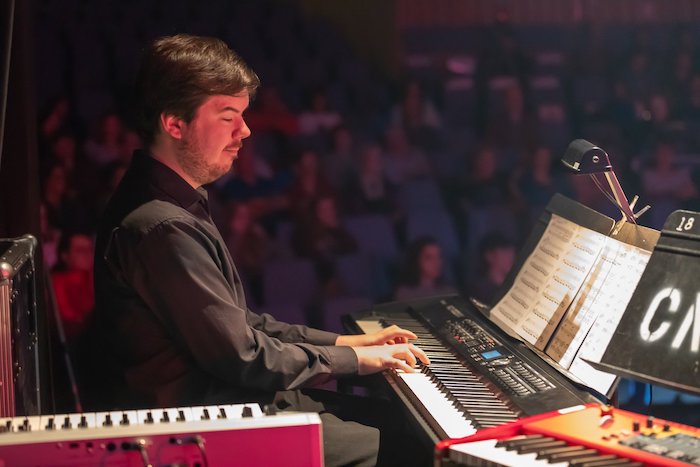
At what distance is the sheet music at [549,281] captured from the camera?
2.56m

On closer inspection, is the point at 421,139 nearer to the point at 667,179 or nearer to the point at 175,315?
the point at 667,179

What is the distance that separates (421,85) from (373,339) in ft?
8.29

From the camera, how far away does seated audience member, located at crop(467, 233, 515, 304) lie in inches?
198

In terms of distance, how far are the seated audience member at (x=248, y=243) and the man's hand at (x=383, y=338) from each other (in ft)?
6.81

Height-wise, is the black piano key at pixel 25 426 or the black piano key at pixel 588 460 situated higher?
the black piano key at pixel 588 460

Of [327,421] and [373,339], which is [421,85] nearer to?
[373,339]

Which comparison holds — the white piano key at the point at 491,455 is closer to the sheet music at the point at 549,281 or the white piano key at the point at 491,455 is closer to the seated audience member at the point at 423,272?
the sheet music at the point at 549,281

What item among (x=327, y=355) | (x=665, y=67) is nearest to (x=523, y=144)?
(x=665, y=67)

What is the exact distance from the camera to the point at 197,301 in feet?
7.47

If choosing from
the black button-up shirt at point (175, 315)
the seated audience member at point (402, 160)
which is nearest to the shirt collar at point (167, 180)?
the black button-up shirt at point (175, 315)

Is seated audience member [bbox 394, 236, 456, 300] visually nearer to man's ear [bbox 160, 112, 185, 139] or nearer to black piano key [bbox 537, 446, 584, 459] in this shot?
man's ear [bbox 160, 112, 185, 139]

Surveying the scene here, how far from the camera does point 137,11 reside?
15.6 ft

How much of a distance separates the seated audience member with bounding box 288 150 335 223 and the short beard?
2.31 m

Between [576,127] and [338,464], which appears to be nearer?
[338,464]
